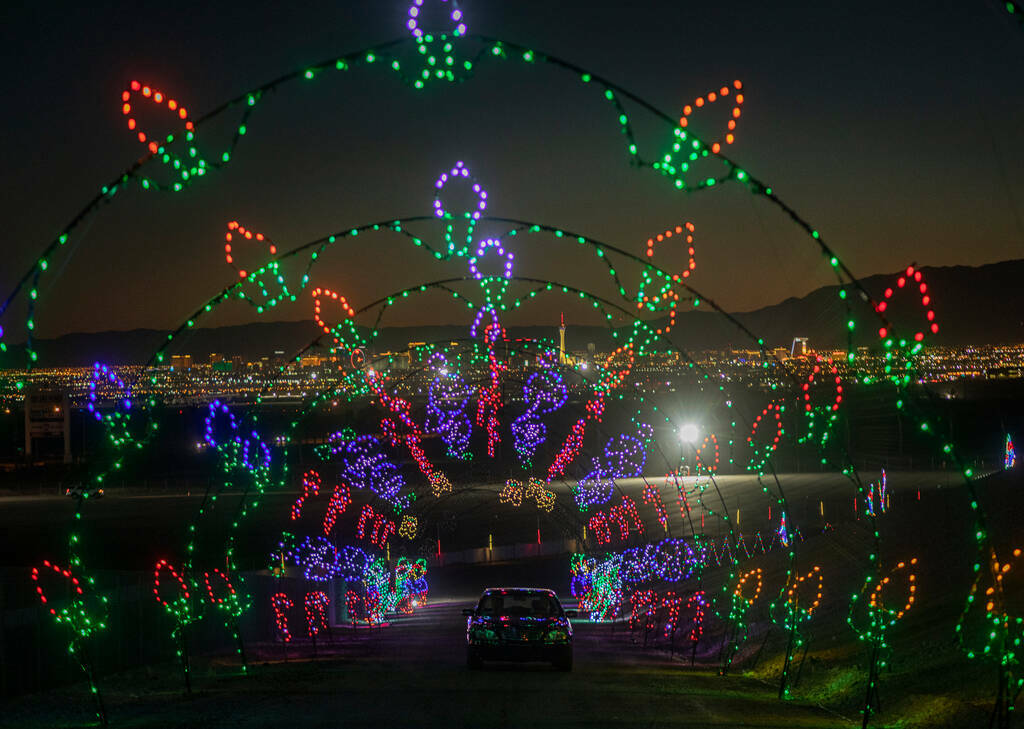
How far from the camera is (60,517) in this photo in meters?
50.4

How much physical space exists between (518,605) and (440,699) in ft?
15.1

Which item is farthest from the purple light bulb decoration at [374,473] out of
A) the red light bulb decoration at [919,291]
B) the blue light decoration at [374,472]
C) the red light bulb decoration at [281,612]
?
the red light bulb decoration at [919,291]

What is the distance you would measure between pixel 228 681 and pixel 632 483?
4611 centimetres

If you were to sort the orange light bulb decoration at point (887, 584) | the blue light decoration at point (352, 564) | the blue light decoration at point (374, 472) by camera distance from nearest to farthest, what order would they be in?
the orange light bulb decoration at point (887, 584) → the blue light decoration at point (352, 564) → the blue light decoration at point (374, 472)

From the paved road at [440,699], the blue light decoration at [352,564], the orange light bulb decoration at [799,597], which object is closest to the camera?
→ the paved road at [440,699]

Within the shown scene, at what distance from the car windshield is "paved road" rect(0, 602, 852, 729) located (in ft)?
2.41

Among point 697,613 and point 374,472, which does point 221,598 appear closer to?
point 697,613

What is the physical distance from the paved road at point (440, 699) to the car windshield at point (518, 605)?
74 cm

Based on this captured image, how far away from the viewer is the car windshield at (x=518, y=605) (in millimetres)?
16141

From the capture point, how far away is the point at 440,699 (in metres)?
12.2

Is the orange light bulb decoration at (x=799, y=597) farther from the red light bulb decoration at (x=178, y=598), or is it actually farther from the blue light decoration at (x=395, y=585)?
the blue light decoration at (x=395, y=585)

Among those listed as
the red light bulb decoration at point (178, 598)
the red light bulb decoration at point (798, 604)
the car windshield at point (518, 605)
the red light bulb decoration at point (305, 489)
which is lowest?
the red light bulb decoration at point (798, 604)

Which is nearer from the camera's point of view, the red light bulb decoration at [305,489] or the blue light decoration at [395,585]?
the red light bulb decoration at [305,489]

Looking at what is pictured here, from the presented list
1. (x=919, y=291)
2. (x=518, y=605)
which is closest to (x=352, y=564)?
(x=518, y=605)
